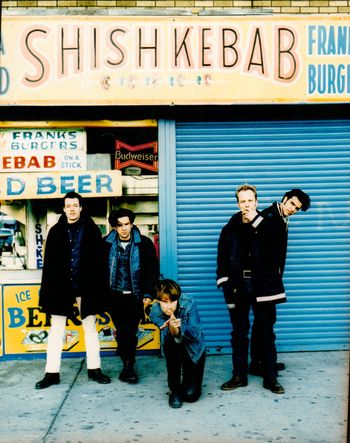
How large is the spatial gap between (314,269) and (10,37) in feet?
13.5

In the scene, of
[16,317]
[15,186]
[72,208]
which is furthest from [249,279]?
[15,186]

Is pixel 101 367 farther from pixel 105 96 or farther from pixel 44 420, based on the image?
pixel 105 96

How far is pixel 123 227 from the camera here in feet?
17.6

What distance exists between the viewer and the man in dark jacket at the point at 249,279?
5004mm

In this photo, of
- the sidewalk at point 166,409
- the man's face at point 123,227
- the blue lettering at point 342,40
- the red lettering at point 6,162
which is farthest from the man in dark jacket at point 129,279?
the blue lettering at point 342,40

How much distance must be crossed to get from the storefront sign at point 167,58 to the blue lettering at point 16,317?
2235 mm

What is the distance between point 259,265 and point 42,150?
2803 millimetres

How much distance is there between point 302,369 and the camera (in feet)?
18.8

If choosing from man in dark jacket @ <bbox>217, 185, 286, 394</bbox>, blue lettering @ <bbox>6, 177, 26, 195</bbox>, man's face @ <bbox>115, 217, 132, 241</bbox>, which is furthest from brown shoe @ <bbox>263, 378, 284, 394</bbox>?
blue lettering @ <bbox>6, 177, 26, 195</bbox>

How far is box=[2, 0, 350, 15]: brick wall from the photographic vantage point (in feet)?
19.9

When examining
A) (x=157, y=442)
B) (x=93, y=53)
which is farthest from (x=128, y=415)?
(x=93, y=53)

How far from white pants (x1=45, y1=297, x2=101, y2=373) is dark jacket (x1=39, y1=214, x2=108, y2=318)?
0.11m

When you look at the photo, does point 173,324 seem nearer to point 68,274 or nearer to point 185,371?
point 185,371

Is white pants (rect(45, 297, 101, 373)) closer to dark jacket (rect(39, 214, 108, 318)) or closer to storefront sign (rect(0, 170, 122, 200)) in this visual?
dark jacket (rect(39, 214, 108, 318))
